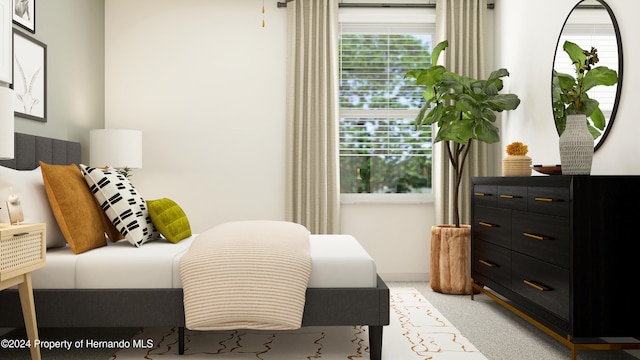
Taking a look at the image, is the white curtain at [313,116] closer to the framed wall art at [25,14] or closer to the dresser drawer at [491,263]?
the dresser drawer at [491,263]

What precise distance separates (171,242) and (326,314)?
109 centimetres

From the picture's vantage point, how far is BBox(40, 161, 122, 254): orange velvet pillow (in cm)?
254

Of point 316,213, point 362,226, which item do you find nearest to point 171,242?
point 316,213

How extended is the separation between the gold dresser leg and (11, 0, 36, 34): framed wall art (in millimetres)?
1902

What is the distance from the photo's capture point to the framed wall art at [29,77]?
3.23 meters

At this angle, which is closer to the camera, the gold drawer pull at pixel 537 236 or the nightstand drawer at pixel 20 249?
the nightstand drawer at pixel 20 249

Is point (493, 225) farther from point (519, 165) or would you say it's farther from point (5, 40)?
point (5, 40)

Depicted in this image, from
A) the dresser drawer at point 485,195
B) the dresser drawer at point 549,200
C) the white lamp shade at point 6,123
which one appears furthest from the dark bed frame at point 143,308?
the dresser drawer at point 485,195

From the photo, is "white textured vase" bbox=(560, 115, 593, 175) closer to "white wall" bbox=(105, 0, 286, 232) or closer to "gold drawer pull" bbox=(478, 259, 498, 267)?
"gold drawer pull" bbox=(478, 259, 498, 267)

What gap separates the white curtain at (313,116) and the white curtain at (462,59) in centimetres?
97

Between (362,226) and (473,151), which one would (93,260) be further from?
(473,151)

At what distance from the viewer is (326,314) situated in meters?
2.39

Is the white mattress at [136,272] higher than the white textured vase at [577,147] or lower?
lower

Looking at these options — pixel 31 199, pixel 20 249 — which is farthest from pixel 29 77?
pixel 20 249
